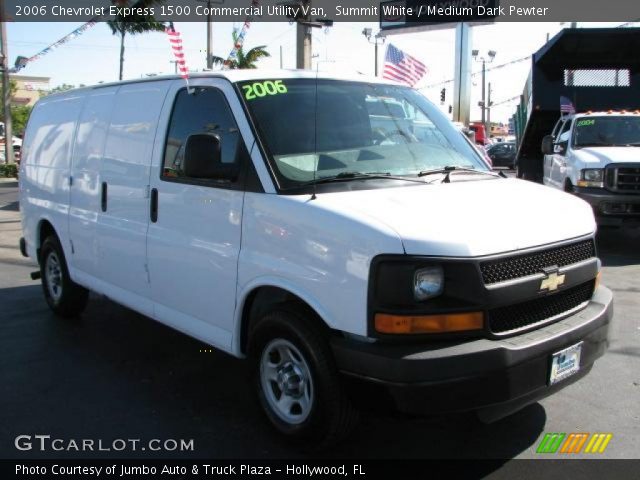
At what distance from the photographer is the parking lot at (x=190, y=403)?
142 inches

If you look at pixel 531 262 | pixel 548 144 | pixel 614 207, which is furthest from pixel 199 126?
pixel 548 144

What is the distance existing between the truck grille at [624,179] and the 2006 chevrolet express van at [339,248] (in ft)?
17.9

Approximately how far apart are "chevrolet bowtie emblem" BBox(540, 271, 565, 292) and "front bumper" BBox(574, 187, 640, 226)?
249 inches

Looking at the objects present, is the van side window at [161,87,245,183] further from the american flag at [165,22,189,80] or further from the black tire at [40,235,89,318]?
the black tire at [40,235,89,318]

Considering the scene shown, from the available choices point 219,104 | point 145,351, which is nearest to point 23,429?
point 145,351

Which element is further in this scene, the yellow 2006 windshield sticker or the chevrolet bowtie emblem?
the yellow 2006 windshield sticker

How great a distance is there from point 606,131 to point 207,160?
28.3ft

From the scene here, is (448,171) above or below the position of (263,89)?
below

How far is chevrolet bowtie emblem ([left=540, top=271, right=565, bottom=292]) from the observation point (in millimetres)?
3215

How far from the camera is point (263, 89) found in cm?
393

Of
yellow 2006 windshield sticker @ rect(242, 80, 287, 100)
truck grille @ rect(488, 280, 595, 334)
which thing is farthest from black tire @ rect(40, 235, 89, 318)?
truck grille @ rect(488, 280, 595, 334)

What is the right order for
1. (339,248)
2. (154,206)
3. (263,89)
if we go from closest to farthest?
(339,248)
(263,89)
(154,206)

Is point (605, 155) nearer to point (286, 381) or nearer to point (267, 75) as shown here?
point (267, 75)

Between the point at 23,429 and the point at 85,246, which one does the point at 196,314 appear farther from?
the point at 85,246
